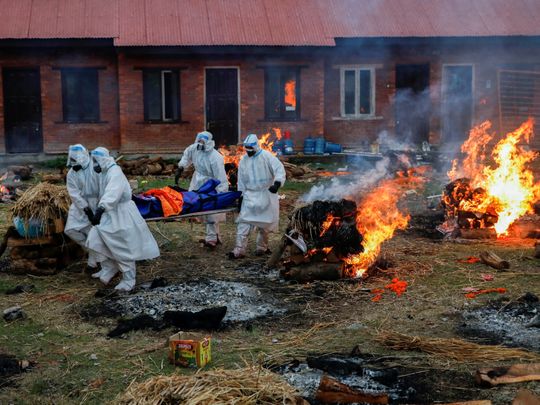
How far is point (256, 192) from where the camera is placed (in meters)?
10.2

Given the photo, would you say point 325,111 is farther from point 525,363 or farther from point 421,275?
point 525,363

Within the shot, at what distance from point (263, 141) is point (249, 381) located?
49.5ft

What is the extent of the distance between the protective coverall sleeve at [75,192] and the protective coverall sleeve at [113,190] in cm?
38

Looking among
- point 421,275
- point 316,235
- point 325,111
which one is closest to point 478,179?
point 421,275

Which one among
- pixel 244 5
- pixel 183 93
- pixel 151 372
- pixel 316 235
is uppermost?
pixel 244 5

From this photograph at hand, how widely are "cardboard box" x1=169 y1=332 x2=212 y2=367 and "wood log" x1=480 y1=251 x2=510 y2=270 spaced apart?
15.4ft

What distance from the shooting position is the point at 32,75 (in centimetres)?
2050

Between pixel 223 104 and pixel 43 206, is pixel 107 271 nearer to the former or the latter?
pixel 43 206

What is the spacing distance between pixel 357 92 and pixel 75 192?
47.1 feet

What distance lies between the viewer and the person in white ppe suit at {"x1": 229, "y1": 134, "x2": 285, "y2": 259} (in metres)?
10.2

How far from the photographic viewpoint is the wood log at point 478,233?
11125 mm

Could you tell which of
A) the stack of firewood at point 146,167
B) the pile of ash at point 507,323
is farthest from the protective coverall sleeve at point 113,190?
the stack of firewood at point 146,167

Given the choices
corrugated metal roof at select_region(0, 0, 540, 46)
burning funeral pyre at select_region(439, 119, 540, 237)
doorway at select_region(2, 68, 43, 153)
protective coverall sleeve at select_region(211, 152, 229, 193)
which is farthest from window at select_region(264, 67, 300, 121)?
protective coverall sleeve at select_region(211, 152, 229, 193)

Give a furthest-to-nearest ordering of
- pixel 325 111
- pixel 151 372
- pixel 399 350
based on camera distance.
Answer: pixel 325 111, pixel 399 350, pixel 151 372
